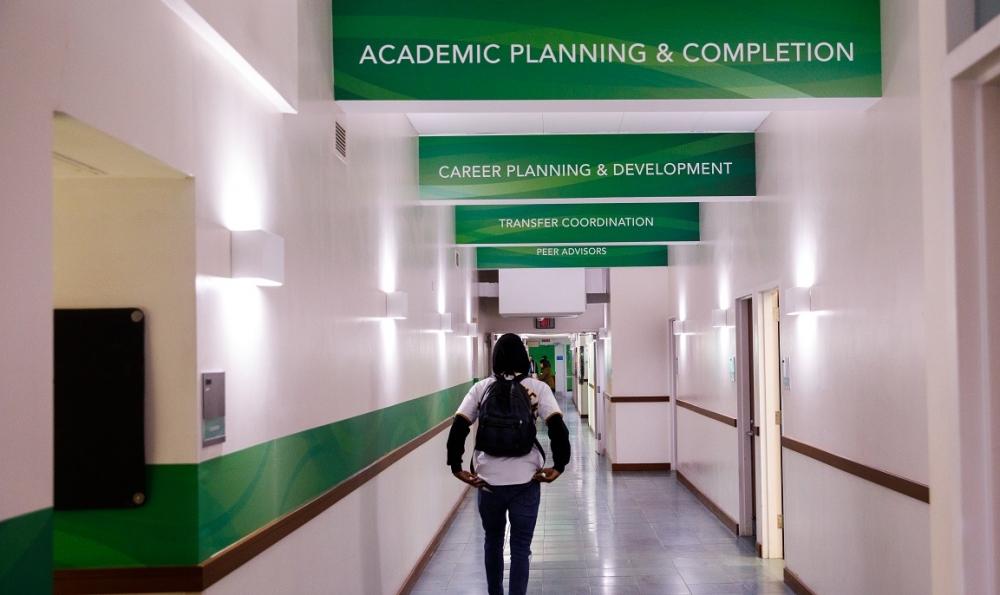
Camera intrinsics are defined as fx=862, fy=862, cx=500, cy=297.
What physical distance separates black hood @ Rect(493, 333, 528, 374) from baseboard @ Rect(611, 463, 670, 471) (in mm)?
8255

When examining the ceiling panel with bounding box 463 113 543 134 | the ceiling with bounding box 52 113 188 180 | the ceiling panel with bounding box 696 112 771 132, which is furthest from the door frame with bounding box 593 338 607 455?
the ceiling with bounding box 52 113 188 180

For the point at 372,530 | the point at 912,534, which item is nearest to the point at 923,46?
the point at 912,534

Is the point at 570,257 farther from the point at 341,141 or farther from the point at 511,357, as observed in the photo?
the point at 341,141

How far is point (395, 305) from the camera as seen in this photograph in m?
5.52

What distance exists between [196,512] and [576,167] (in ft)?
14.6

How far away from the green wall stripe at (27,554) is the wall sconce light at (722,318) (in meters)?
6.94

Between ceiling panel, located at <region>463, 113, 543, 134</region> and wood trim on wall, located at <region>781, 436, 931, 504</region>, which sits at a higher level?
ceiling panel, located at <region>463, 113, 543, 134</region>

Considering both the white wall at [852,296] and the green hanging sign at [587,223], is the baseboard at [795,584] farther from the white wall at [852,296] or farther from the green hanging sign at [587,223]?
the green hanging sign at [587,223]

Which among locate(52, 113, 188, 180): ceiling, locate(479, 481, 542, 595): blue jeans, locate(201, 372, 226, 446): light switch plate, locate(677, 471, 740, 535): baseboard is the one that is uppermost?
locate(52, 113, 188, 180): ceiling

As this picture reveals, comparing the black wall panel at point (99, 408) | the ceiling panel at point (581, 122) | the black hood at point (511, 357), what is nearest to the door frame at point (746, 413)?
the ceiling panel at point (581, 122)

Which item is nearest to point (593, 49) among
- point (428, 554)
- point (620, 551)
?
point (428, 554)

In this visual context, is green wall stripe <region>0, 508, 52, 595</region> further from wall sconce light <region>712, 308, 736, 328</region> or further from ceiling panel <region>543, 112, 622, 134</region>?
wall sconce light <region>712, 308, 736, 328</region>

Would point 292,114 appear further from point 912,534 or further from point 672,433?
point 672,433

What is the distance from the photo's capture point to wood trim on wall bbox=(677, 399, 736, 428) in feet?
26.6
